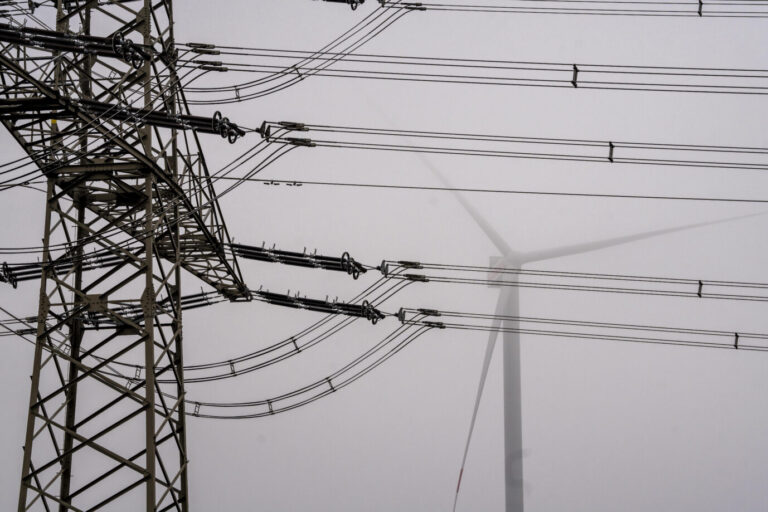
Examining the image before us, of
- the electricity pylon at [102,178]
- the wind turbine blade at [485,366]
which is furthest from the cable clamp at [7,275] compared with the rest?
the wind turbine blade at [485,366]

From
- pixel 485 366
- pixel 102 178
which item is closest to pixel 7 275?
pixel 102 178

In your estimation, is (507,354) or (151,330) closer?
(151,330)

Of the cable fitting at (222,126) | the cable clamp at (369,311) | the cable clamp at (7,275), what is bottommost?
the cable clamp at (369,311)

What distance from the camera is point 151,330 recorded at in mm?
16438

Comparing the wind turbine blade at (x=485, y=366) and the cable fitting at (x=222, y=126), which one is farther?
the wind turbine blade at (x=485, y=366)

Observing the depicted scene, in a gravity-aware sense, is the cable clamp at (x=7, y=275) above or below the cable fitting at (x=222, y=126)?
below

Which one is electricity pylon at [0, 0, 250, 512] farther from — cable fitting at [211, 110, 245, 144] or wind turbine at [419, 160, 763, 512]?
wind turbine at [419, 160, 763, 512]

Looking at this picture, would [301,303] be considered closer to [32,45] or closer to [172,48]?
[172,48]

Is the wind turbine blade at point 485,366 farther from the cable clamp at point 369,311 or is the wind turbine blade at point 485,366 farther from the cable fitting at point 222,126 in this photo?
the cable fitting at point 222,126

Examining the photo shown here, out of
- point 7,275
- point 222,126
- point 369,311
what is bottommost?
point 369,311

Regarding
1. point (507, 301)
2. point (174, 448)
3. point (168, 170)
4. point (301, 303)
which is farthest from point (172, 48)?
point (174, 448)

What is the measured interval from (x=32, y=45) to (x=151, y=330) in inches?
217

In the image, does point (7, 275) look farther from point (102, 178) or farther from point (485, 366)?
point (485, 366)

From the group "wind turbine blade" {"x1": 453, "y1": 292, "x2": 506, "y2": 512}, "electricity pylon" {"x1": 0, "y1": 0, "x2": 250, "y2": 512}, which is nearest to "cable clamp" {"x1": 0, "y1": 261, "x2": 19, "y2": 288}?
"electricity pylon" {"x1": 0, "y1": 0, "x2": 250, "y2": 512}
